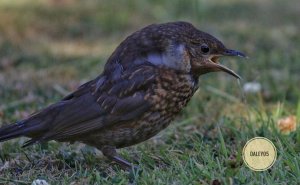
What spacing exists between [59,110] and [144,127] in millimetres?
551

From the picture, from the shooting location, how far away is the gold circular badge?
4.54 metres

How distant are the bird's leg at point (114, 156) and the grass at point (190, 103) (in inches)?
3.0

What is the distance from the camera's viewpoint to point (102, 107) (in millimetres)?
5023

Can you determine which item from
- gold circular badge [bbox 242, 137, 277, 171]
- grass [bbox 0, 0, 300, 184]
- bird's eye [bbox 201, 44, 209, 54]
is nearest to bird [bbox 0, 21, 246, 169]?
bird's eye [bbox 201, 44, 209, 54]

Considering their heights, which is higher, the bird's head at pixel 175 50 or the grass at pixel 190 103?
the bird's head at pixel 175 50

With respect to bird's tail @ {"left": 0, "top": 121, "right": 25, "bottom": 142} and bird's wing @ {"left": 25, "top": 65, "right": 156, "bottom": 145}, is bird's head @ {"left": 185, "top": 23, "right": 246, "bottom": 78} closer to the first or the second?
bird's wing @ {"left": 25, "top": 65, "right": 156, "bottom": 145}

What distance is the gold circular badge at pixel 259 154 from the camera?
4.54m

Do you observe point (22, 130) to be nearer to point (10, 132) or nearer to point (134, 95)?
point (10, 132)

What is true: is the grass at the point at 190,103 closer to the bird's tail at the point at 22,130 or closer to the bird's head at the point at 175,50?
the bird's tail at the point at 22,130

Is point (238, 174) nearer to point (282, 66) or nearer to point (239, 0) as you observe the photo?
point (282, 66)

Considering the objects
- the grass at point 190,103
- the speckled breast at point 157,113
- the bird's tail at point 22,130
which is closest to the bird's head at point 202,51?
the speckled breast at point 157,113

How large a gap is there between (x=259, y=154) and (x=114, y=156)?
0.87 m

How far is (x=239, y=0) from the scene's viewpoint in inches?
428

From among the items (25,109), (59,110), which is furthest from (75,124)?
(25,109)
